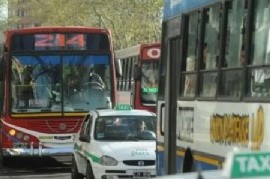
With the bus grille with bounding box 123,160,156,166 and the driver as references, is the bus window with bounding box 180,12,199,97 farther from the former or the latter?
the driver

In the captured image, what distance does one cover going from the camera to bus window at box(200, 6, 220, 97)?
7969mm

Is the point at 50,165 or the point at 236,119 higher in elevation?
the point at 236,119

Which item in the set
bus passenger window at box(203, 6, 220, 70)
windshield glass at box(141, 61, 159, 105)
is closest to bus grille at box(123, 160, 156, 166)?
bus passenger window at box(203, 6, 220, 70)

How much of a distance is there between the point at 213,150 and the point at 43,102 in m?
11.0

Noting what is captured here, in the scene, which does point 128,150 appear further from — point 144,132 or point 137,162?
point 144,132

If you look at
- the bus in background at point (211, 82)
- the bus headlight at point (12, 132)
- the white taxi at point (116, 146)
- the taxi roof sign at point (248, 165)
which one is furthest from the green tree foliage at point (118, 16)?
the taxi roof sign at point (248, 165)

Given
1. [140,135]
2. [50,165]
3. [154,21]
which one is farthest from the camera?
[154,21]

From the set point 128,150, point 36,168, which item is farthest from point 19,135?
point 128,150

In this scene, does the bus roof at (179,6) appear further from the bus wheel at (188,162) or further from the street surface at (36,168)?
the street surface at (36,168)

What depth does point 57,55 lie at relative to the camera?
18.6 m

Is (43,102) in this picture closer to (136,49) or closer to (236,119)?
(136,49)

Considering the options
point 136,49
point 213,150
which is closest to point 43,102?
point 136,49

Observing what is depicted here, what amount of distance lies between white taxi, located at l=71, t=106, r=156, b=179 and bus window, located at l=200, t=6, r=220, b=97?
202 inches

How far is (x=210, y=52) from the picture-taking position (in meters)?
8.20
